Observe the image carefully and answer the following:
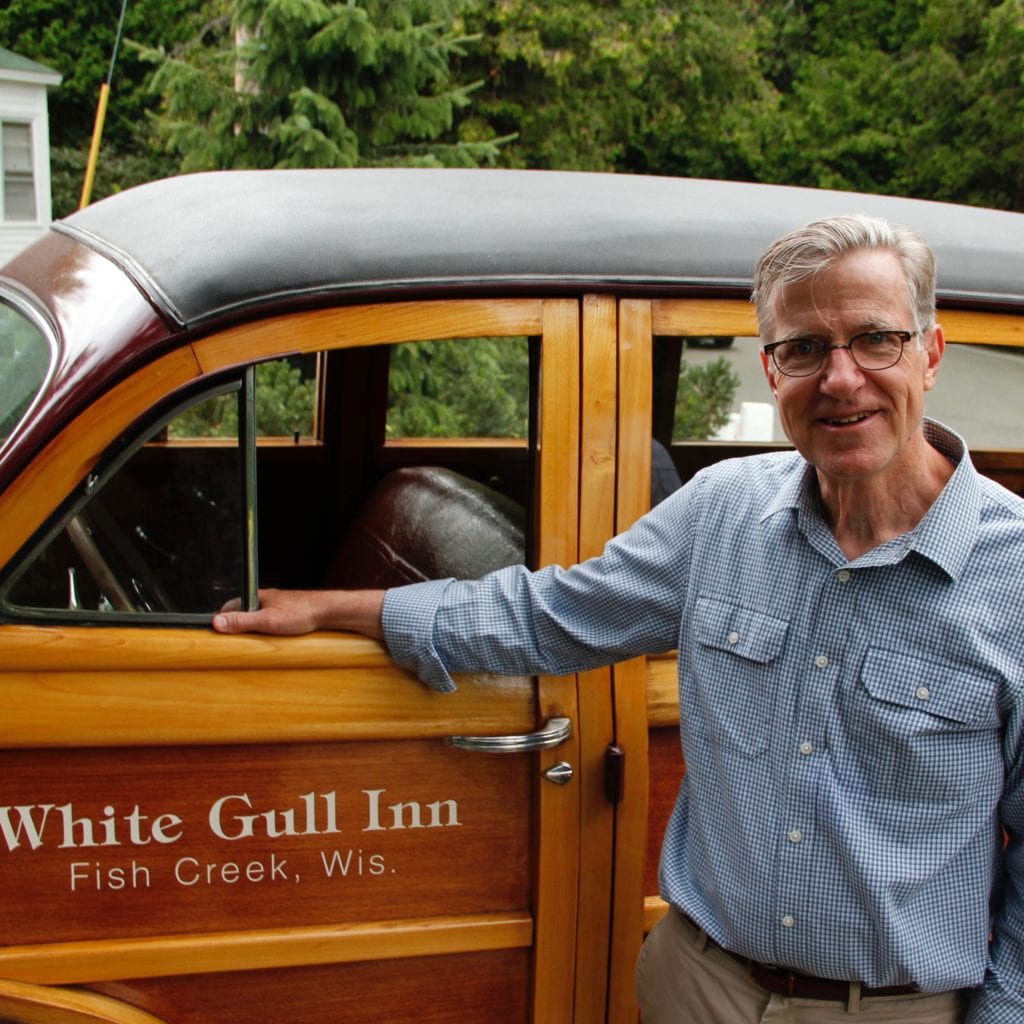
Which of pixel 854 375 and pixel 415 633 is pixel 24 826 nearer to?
pixel 415 633

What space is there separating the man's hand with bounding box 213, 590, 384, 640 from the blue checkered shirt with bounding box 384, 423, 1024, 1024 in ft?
1.71

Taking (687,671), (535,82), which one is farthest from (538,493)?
(535,82)

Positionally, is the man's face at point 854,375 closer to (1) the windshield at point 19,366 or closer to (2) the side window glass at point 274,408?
(2) the side window glass at point 274,408

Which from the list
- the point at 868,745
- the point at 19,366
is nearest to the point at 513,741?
the point at 868,745

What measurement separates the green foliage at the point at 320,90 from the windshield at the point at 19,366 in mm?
5914

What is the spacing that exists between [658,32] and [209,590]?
14.6 metres

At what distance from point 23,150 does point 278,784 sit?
685 inches

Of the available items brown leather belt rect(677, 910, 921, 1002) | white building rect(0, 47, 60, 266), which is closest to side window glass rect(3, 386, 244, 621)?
→ brown leather belt rect(677, 910, 921, 1002)

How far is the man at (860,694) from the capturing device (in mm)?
1543

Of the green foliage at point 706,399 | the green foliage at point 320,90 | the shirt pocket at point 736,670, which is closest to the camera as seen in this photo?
the shirt pocket at point 736,670

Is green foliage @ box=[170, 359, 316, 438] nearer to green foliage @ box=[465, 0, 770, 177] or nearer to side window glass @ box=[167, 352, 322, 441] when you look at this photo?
side window glass @ box=[167, 352, 322, 441]

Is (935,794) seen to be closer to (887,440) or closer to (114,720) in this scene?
(887,440)

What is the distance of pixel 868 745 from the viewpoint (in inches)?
61.9

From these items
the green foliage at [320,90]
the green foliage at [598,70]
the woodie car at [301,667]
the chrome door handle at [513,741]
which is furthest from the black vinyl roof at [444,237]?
the green foliage at [598,70]
